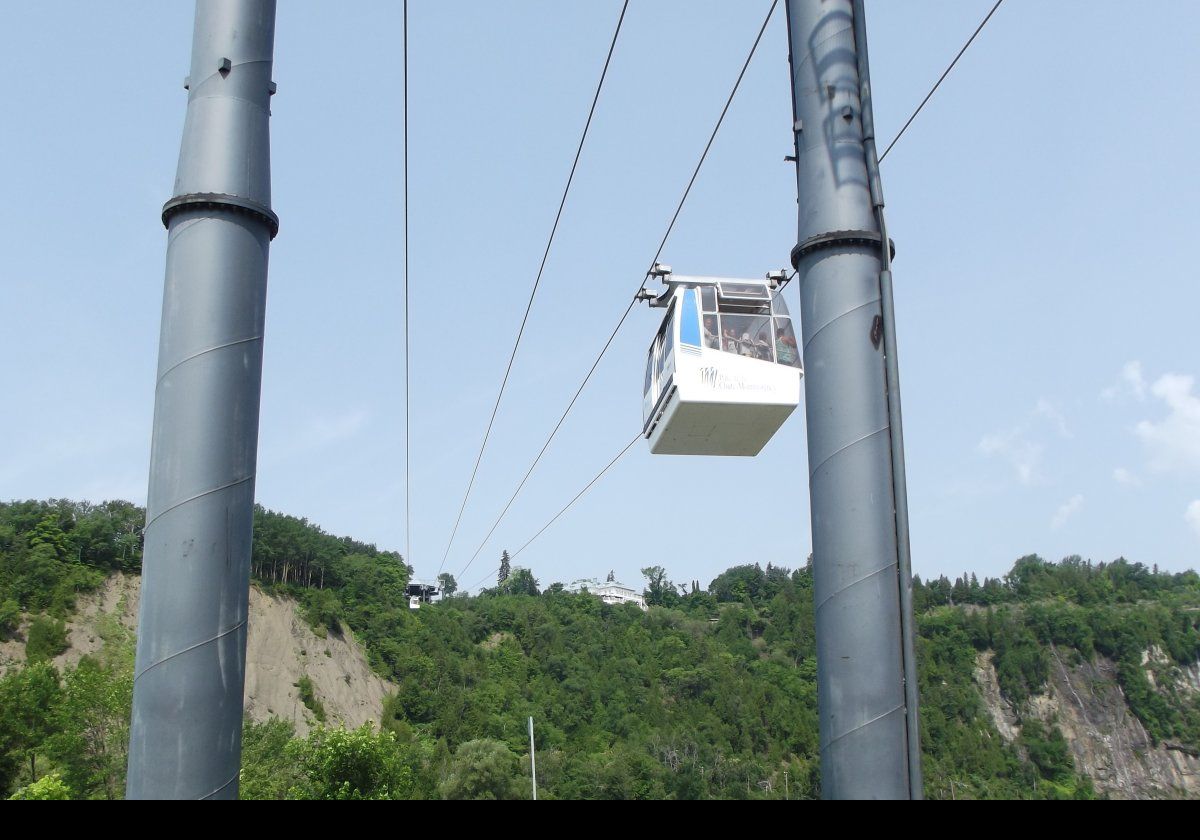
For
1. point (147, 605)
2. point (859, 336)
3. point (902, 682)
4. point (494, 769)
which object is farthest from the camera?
point (494, 769)

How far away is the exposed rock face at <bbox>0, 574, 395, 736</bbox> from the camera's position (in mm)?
69438

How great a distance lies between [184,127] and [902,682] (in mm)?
3939

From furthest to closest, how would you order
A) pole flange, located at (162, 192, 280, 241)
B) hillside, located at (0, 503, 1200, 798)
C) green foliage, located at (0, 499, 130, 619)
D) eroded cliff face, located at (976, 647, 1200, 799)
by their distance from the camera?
eroded cliff face, located at (976, 647, 1200, 799) < green foliage, located at (0, 499, 130, 619) < hillside, located at (0, 503, 1200, 798) < pole flange, located at (162, 192, 280, 241)

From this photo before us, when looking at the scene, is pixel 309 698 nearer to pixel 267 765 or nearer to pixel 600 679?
pixel 267 765

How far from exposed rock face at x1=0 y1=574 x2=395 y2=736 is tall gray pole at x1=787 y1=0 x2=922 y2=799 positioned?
65615mm

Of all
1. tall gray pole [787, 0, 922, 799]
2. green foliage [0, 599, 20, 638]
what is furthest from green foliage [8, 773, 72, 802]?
green foliage [0, 599, 20, 638]

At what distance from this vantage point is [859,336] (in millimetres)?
4891

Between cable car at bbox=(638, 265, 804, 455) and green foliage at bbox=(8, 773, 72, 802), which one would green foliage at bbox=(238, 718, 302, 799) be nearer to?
green foliage at bbox=(8, 773, 72, 802)

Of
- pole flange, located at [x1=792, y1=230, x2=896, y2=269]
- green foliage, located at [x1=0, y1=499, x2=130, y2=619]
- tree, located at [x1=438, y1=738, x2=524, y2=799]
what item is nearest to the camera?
pole flange, located at [x1=792, y1=230, x2=896, y2=269]

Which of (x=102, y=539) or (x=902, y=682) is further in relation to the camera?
(x=102, y=539)

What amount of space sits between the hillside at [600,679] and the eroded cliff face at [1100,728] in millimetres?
301

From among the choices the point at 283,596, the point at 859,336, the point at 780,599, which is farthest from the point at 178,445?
the point at 780,599

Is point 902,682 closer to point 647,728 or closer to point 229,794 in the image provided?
point 229,794

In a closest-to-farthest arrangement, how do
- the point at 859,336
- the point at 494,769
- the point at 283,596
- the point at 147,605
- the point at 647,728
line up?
the point at 147,605, the point at 859,336, the point at 494,769, the point at 283,596, the point at 647,728
